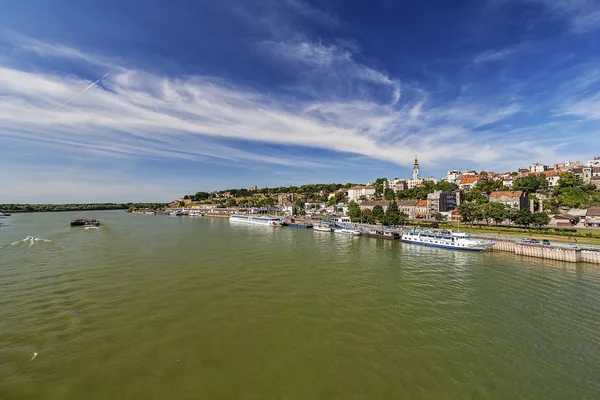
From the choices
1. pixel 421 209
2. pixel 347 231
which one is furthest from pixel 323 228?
pixel 421 209

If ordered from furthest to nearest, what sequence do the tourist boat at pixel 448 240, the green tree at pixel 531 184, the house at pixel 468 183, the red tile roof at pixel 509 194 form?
1. the house at pixel 468 183
2. the green tree at pixel 531 184
3. the red tile roof at pixel 509 194
4. the tourist boat at pixel 448 240

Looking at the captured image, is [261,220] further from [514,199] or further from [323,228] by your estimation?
[514,199]

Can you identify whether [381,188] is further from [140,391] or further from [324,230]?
[140,391]

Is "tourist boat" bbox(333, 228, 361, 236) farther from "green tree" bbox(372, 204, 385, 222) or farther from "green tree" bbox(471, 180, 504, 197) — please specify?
"green tree" bbox(471, 180, 504, 197)

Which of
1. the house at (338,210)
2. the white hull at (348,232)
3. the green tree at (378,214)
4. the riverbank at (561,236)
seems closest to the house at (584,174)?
the riverbank at (561,236)

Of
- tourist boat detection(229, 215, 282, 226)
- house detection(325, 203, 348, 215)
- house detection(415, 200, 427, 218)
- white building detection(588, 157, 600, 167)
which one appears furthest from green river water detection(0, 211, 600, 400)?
white building detection(588, 157, 600, 167)

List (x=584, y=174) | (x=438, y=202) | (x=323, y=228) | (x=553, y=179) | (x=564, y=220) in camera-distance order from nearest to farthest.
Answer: (x=564, y=220) → (x=323, y=228) → (x=438, y=202) → (x=584, y=174) → (x=553, y=179)

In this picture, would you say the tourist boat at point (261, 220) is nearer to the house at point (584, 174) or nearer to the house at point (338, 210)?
the house at point (338, 210)
